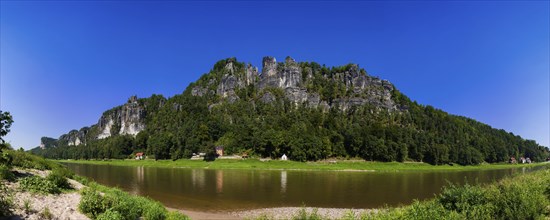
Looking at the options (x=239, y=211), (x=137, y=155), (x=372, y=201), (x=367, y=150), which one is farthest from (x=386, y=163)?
(x=137, y=155)

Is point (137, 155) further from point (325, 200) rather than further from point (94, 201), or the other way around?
point (94, 201)

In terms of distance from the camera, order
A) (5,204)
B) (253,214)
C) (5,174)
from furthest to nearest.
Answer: (253,214) → (5,174) → (5,204)

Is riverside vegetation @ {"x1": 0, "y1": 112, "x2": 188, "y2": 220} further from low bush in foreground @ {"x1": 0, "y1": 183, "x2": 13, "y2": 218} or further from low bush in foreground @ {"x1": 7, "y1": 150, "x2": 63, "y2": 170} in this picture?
low bush in foreground @ {"x1": 7, "y1": 150, "x2": 63, "y2": 170}

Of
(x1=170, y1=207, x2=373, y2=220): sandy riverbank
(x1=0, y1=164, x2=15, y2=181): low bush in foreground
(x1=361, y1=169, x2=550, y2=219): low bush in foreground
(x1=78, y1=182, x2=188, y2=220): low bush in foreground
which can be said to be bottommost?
(x1=170, y1=207, x2=373, y2=220): sandy riverbank

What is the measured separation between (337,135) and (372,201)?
10039 centimetres

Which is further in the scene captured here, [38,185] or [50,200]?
[38,185]

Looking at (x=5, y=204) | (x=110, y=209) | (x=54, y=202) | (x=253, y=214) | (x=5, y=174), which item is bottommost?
(x=253, y=214)

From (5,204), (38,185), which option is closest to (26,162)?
(38,185)

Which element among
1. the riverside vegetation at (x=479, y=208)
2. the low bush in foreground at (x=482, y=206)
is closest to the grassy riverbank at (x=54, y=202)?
the riverside vegetation at (x=479, y=208)

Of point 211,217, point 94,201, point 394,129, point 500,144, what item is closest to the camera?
point 94,201

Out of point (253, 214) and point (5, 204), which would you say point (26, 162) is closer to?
point (5, 204)

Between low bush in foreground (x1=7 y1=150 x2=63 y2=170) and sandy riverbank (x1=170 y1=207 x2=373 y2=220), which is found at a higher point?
low bush in foreground (x1=7 y1=150 x2=63 y2=170)

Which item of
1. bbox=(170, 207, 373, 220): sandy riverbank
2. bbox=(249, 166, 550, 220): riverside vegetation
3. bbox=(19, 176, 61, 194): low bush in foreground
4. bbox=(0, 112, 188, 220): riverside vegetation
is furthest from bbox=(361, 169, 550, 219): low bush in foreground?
bbox=(19, 176, 61, 194): low bush in foreground

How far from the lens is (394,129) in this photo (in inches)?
5802
